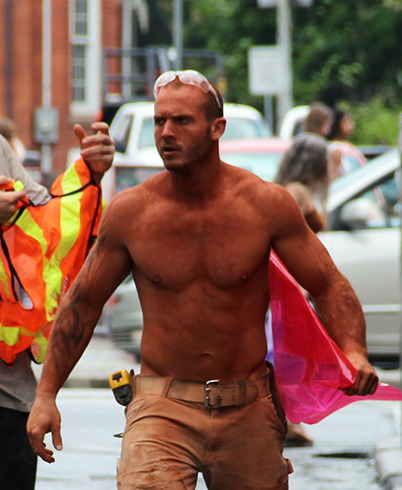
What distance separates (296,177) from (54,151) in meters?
23.4

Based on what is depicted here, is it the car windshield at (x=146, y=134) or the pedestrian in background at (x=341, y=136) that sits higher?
the pedestrian in background at (x=341, y=136)

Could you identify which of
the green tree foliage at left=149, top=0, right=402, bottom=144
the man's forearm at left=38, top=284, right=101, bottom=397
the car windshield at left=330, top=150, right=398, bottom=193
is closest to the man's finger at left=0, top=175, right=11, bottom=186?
the man's forearm at left=38, top=284, right=101, bottom=397

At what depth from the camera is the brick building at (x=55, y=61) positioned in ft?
99.6

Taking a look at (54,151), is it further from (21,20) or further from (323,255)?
(323,255)

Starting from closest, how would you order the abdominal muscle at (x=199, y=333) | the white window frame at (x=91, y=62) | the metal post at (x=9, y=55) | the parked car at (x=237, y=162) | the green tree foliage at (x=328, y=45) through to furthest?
the abdominal muscle at (x=199, y=333)
the parked car at (x=237, y=162)
the metal post at (x=9, y=55)
the white window frame at (x=91, y=62)
the green tree foliage at (x=328, y=45)

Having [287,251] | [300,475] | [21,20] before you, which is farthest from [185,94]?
[21,20]

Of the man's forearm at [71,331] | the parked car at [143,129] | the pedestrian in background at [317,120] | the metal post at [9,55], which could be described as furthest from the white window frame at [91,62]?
the man's forearm at [71,331]

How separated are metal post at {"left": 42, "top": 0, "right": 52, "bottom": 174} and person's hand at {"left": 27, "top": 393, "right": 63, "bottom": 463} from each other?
2691cm

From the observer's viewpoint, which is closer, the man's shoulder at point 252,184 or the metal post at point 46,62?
the man's shoulder at point 252,184

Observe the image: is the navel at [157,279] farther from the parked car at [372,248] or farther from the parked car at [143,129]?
the parked car at [143,129]

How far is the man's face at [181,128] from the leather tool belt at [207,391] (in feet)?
2.12

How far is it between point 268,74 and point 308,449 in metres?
13.2

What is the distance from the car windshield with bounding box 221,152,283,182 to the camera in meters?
13.8

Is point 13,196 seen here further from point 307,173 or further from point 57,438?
point 307,173
